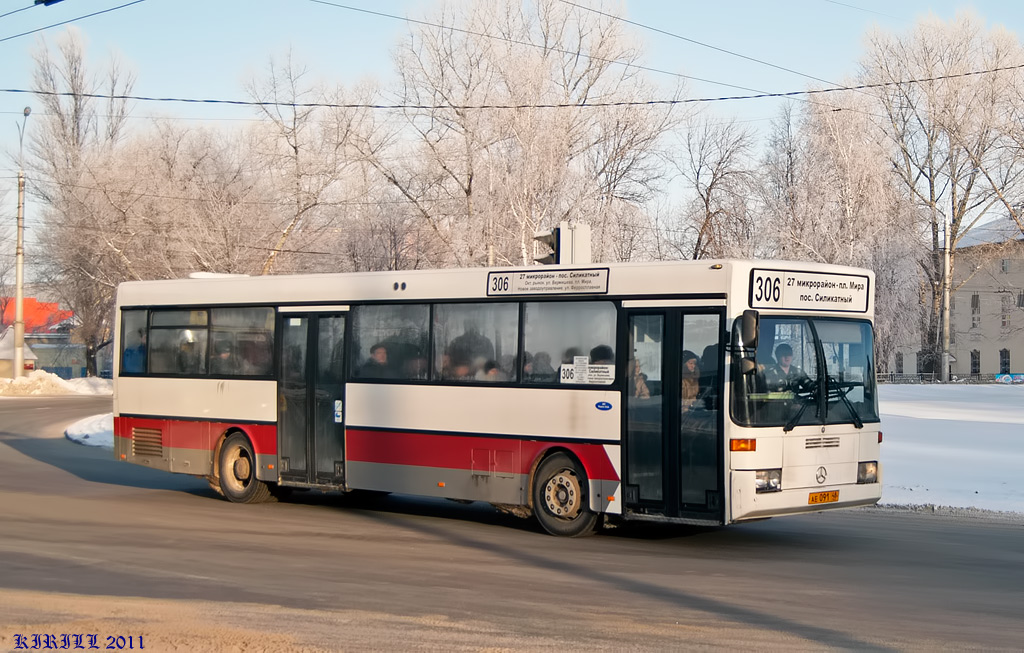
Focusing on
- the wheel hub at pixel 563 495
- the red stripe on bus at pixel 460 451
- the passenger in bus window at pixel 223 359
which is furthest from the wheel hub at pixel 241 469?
the wheel hub at pixel 563 495

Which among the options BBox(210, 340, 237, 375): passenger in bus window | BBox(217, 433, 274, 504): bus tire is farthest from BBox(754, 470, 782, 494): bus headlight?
BBox(210, 340, 237, 375): passenger in bus window

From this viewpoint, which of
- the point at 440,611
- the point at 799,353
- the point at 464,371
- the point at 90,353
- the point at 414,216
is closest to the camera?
the point at 440,611

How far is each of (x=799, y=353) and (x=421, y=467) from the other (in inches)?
189

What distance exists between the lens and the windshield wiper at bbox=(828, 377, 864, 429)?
12172 millimetres

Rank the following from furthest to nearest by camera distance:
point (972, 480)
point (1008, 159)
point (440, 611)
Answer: point (1008, 159)
point (972, 480)
point (440, 611)

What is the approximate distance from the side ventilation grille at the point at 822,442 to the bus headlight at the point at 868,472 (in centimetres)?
47

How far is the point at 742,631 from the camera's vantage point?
775 centimetres

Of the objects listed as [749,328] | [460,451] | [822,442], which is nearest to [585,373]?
[460,451]

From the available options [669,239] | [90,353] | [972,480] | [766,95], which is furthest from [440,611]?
[90,353]

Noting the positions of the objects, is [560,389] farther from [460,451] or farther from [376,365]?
[376,365]

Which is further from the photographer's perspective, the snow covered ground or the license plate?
Result: the snow covered ground

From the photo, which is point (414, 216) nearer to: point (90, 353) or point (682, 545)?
point (90, 353)

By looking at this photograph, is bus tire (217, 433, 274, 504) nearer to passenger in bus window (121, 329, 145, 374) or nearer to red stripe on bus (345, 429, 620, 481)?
red stripe on bus (345, 429, 620, 481)

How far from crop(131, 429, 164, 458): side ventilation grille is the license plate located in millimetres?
9863
